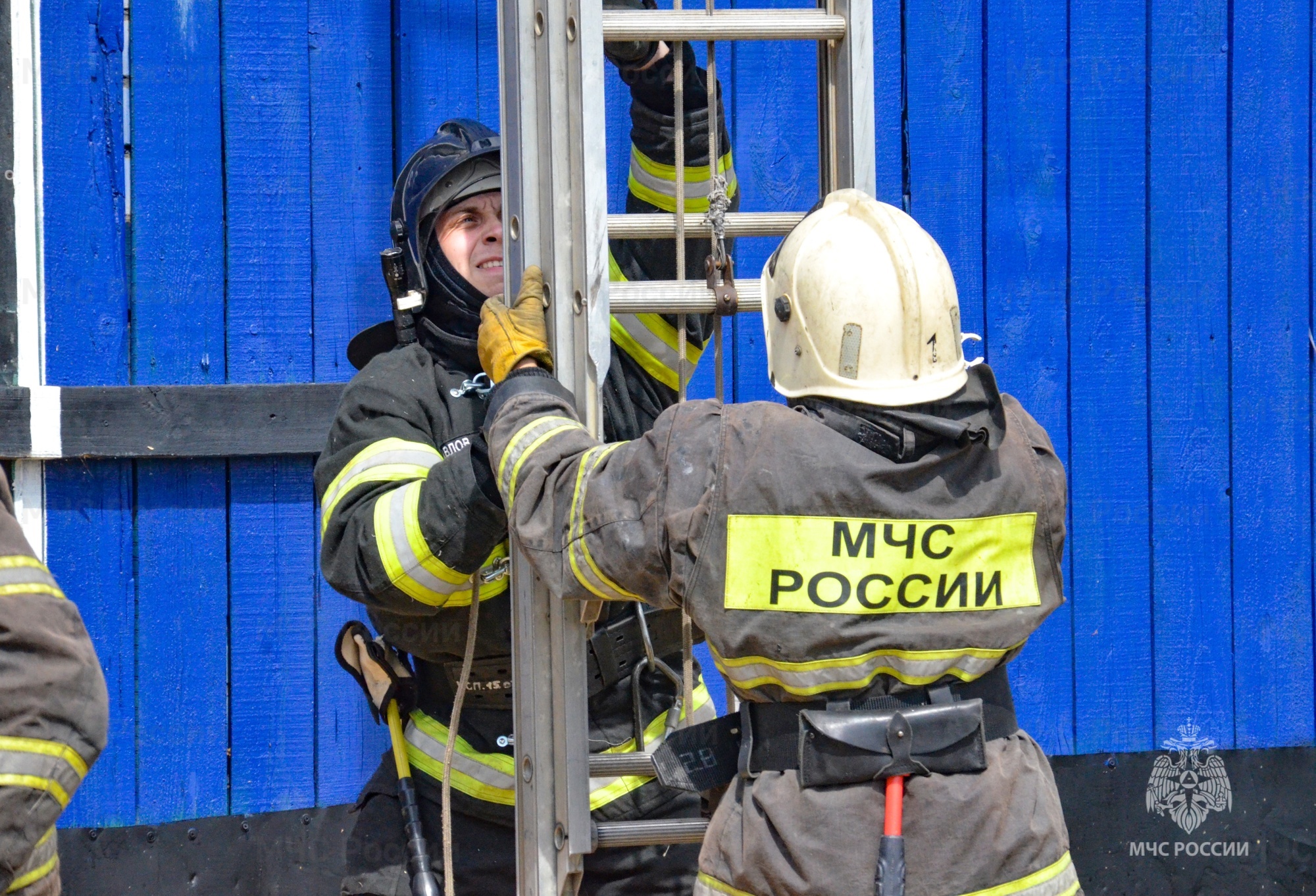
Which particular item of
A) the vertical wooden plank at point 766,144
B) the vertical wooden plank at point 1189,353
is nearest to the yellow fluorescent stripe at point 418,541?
the vertical wooden plank at point 766,144

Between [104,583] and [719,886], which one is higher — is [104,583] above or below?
above

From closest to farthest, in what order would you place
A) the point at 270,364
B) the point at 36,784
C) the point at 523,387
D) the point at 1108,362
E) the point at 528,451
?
the point at 36,784, the point at 528,451, the point at 523,387, the point at 270,364, the point at 1108,362

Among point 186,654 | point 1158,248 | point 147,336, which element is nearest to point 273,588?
point 186,654

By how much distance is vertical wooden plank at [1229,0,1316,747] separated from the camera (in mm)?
4078

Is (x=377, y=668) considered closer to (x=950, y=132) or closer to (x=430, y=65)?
(x=430, y=65)

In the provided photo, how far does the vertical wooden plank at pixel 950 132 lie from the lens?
3.98 meters

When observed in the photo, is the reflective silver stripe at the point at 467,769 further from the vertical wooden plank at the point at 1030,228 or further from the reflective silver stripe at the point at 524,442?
the vertical wooden plank at the point at 1030,228

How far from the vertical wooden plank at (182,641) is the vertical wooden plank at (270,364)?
0.04 meters

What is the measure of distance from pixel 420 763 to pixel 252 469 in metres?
1.14

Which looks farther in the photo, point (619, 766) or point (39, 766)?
point (619, 766)

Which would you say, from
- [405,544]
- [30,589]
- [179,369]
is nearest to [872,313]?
[405,544]

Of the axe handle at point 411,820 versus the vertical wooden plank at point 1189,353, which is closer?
the axe handle at point 411,820

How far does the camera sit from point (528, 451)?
7.50 feet

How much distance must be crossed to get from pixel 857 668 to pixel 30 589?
130 cm
